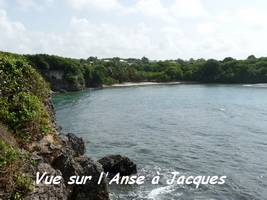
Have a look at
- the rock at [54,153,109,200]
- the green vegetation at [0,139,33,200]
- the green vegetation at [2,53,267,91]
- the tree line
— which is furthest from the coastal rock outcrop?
the tree line

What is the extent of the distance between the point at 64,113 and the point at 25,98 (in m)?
50.2

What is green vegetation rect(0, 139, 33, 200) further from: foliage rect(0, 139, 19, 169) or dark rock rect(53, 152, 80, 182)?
dark rock rect(53, 152, 80, 182)

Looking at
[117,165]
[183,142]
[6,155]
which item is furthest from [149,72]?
[6,155]

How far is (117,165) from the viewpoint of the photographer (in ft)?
100

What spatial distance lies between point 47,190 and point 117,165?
50.9ft

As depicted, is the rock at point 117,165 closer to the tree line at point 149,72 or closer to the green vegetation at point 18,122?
the green vegetation at point 18,122

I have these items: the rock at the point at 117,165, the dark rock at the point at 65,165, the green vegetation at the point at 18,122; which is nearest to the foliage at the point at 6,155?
the green vegetation at the point at 18,122

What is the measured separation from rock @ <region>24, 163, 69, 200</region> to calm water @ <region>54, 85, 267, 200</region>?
9.65 m

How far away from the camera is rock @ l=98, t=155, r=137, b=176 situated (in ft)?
99.7

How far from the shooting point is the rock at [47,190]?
14578 millimetres

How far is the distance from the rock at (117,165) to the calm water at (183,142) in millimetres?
1577

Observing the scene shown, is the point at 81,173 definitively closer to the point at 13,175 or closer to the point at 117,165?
the point at 13,175

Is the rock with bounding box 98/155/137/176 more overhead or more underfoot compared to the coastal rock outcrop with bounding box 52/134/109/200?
more underfoot

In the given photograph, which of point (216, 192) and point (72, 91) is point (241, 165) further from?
point (72, 91)
